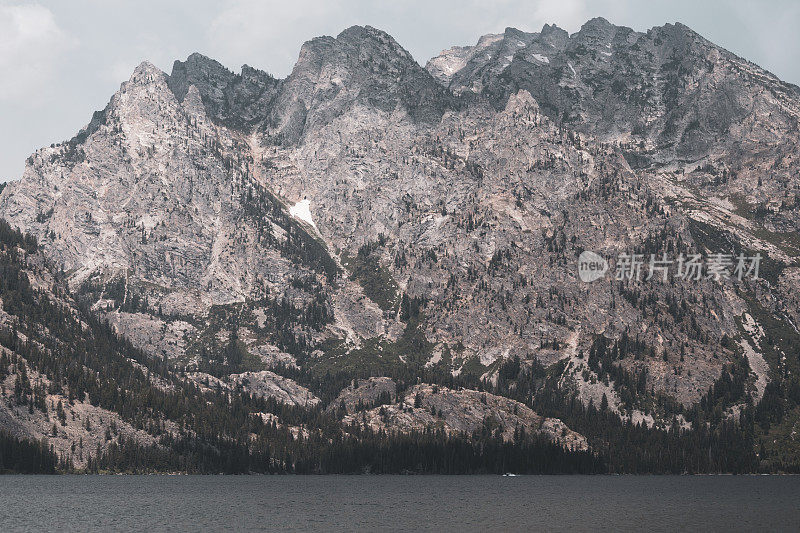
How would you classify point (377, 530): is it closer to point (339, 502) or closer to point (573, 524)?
point (573, 524)

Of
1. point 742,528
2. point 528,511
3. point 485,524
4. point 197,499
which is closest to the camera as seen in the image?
point 742,528

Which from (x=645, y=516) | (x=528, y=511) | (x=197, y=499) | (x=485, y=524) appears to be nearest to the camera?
(x=485, y=524)

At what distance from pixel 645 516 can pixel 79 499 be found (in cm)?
13086

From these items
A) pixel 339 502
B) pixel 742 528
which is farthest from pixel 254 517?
pixel 742 528

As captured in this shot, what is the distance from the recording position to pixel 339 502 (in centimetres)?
18350

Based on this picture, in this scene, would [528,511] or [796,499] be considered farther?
[796,499]

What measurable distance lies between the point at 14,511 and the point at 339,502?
7359 centimetres

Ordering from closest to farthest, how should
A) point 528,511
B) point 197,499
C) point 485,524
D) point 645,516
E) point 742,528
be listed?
point 742,528 < point 485,524 < point 645,516 < point 528,511 < point 197,499

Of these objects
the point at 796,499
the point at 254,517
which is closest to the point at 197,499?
the point at 254,517

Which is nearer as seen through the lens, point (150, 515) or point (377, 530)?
point (377, 530)

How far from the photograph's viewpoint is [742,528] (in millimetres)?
132000

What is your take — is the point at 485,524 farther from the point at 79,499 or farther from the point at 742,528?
the point at 79,499

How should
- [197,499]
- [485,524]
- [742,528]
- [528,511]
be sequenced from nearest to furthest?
[742,528], [485,524], [528,511], [197,499]

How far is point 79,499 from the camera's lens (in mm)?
173375
